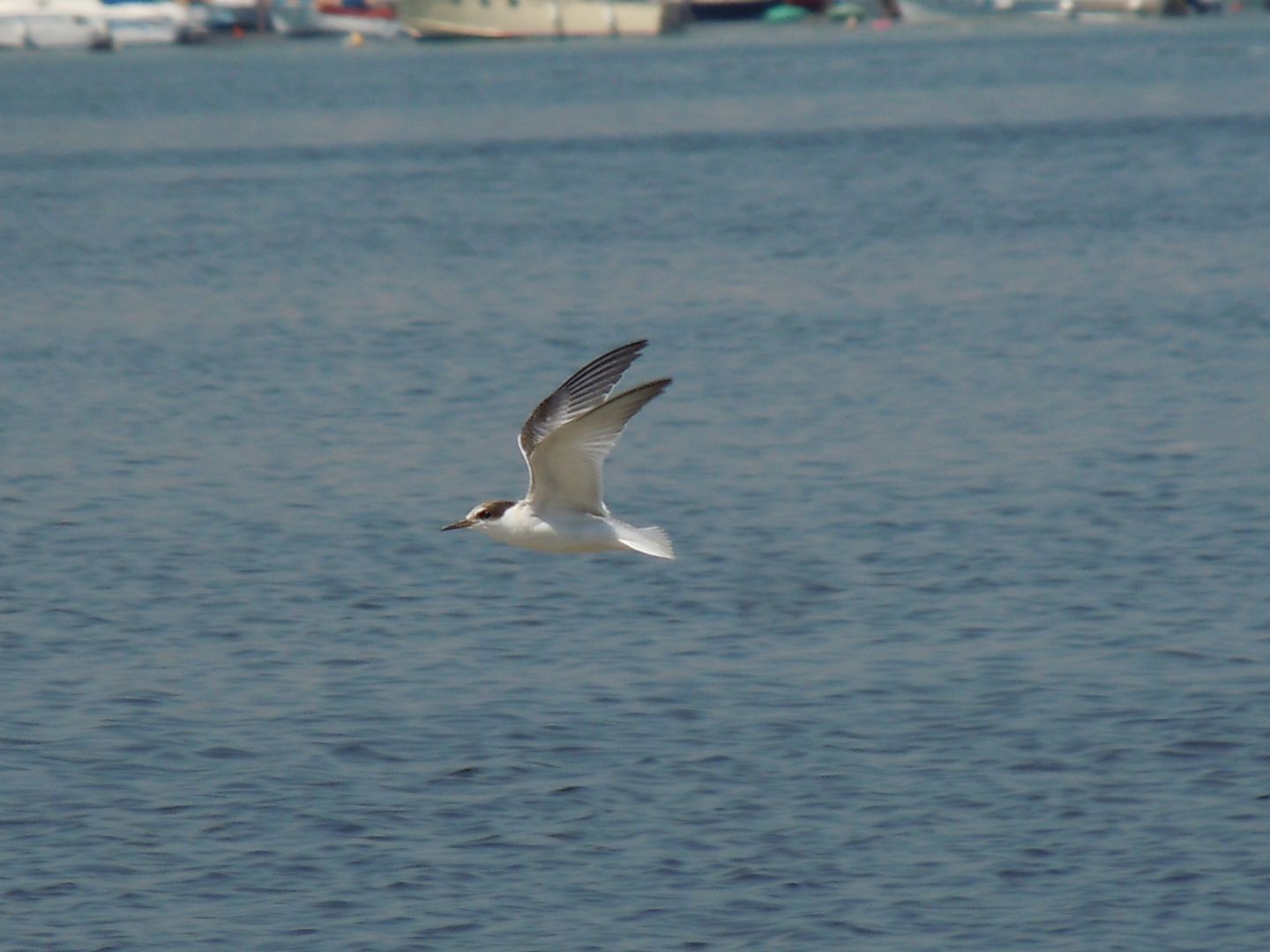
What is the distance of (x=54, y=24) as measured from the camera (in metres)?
156

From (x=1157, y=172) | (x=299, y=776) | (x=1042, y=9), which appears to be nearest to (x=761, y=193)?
(x=1157, y=172)

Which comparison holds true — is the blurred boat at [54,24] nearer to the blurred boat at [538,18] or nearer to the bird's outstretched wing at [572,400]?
the blurred boat at [538,18]

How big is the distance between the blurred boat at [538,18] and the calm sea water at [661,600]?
10486cm

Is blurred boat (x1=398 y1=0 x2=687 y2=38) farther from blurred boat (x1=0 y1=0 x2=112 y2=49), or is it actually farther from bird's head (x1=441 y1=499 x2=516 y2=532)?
bird's head (x1=441 y1=499 x2=516 y2=532)

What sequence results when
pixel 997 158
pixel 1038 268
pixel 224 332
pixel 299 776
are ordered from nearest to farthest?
pixel 299 776, pixel 224 332, pixel 1038 268, pixel 997 158

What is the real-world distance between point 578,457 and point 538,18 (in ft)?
453

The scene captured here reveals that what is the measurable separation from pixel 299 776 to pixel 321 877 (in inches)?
55.0

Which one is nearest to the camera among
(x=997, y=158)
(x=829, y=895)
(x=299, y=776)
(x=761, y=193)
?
(x=829, y=895)

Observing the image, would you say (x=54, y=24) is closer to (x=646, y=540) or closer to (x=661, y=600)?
(x=661, y=600)

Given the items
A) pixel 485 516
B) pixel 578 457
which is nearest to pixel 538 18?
pixel 485 516

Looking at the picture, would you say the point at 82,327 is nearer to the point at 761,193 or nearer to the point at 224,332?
the point at 224,332

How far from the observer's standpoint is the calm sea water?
463 inches

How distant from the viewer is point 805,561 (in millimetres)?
17438

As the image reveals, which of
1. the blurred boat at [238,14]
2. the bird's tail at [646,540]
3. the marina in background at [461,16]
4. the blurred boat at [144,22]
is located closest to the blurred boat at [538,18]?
the marina in background at [461,16]
